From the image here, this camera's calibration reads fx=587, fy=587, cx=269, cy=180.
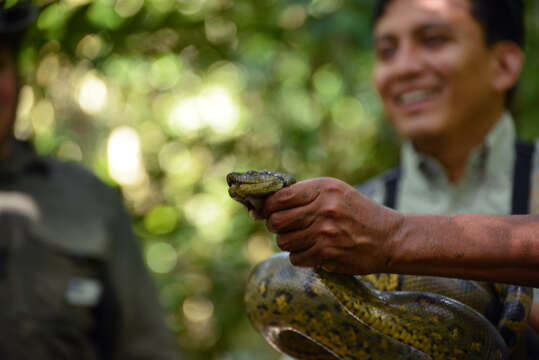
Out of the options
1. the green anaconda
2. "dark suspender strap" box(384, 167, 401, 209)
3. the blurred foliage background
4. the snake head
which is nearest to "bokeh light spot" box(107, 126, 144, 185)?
the blurred foliage background

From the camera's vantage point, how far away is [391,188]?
2.71 meters

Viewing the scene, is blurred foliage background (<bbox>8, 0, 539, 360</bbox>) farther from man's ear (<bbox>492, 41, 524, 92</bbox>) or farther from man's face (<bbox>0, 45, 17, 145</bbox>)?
man's ear (<bbox>492, 41, 524, 92</bbox>)

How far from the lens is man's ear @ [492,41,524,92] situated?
104 inches

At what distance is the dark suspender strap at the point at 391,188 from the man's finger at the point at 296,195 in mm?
1567

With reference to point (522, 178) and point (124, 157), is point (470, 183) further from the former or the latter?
point (124, 157)

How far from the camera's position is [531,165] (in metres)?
2.34

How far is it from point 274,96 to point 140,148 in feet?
4.98

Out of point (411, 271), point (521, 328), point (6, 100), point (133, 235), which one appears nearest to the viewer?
point (411, 271)

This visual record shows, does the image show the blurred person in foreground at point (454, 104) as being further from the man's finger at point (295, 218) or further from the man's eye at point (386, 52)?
the man's finger at point (295, 218)

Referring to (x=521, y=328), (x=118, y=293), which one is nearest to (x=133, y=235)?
(x=118, y=293)

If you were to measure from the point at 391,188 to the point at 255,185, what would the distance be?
1679 mm

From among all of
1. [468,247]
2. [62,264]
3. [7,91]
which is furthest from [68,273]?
[468,247]

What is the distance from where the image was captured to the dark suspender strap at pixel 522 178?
7.34ft

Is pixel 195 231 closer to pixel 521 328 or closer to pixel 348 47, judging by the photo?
pixel 348 47
